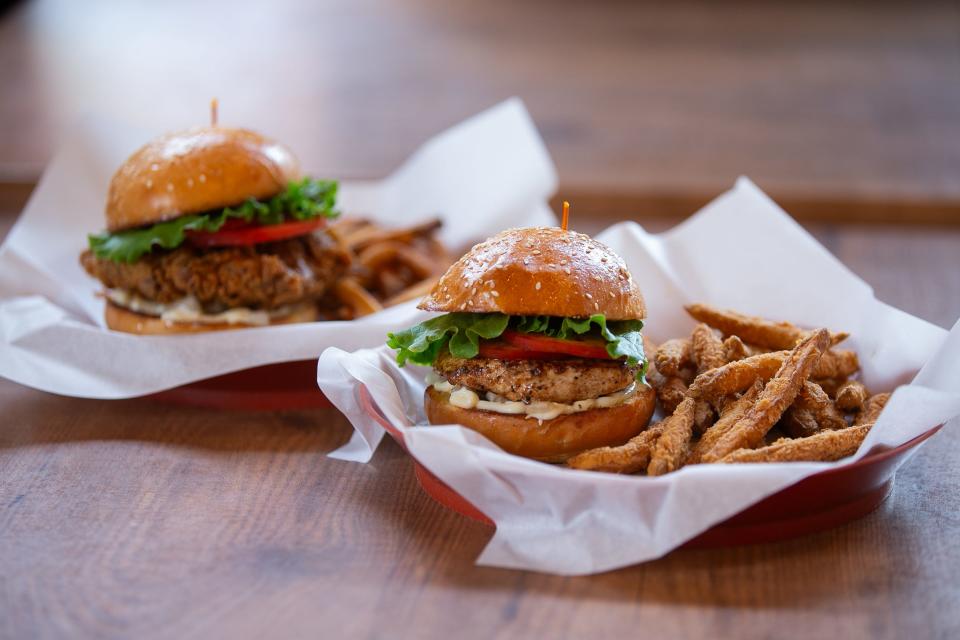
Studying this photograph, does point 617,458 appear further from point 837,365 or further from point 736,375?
point 837,365

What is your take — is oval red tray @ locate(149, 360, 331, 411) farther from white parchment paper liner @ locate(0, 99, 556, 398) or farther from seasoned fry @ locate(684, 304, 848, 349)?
seasoned fry @ locate(684, 304, 848, 349)

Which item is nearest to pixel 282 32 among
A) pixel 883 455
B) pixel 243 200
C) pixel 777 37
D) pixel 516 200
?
pixel 777 37

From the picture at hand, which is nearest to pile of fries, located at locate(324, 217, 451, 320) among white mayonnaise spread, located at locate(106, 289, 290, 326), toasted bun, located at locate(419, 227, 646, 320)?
white mayonnaise spread, located at locate(106, 289, 290, 326)

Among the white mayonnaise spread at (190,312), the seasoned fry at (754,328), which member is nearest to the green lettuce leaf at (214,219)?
Answer: the white mayonnaise spread at (190,312)

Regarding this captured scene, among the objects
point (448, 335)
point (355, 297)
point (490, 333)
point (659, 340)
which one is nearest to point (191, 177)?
point (355, 297)

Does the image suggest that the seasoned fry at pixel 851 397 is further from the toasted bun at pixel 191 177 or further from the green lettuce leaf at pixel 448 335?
the toasted bun at pixel 191 177
